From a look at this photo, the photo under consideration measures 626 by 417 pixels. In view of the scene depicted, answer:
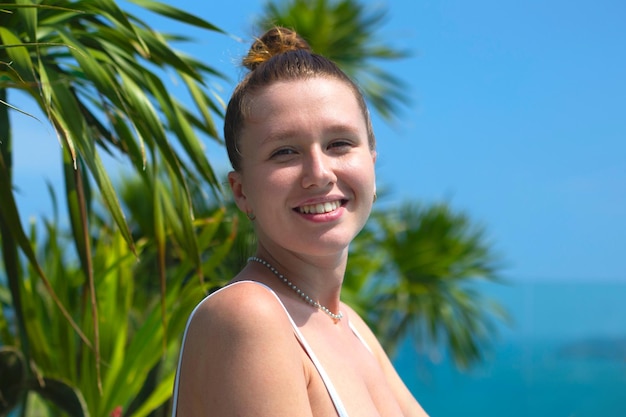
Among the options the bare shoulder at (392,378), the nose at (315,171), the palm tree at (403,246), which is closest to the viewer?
the nose at (315,171)

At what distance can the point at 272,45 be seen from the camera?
144 centimetres

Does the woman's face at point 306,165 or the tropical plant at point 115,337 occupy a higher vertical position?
the woman's face at point 306,165

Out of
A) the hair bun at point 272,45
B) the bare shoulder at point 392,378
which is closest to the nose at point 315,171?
the hair bun at point 272,45

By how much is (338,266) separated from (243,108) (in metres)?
0.30

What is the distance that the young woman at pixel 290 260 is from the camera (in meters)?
1.08

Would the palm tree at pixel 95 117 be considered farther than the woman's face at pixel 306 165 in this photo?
Yes

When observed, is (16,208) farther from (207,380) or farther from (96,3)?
(207,380)

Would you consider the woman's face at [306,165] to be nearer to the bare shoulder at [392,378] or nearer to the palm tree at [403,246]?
the bare shoulder at [392,378]

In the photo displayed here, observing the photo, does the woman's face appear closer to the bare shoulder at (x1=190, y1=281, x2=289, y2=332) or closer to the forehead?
the forehead

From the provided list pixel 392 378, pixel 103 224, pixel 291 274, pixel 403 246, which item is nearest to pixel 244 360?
pixel 291 274

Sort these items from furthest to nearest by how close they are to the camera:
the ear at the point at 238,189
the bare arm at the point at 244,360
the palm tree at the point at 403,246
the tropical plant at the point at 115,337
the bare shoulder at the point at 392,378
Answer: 1. the palm tree at the point at 403,246
2. the tropical plant at the point at 115,337
3. the bare shoulder at the point at 392,378
4. the ear at the point at 238,189
5. the bare arm at the point at 244,360

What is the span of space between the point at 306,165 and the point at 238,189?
163mm

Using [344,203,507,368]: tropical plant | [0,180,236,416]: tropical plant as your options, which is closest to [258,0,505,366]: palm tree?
[344,203,507,368]: tropical plant

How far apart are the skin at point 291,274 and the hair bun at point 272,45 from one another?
0.50 ft
